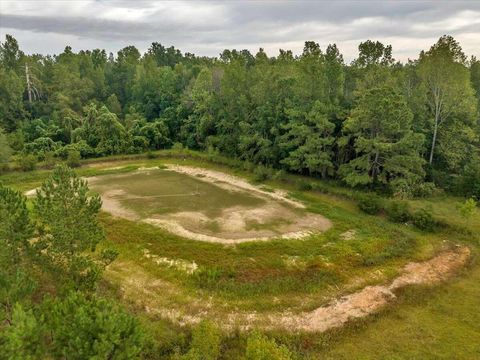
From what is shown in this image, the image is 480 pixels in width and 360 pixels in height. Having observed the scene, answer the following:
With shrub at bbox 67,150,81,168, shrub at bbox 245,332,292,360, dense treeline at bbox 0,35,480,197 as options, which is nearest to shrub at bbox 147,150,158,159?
dense treeline at bbox 0,35,480,197

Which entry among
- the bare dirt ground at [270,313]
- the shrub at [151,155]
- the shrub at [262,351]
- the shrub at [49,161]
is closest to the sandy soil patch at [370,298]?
the bare dirt ground at [270,313]

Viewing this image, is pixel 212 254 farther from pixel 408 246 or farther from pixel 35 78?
pixel 35 78

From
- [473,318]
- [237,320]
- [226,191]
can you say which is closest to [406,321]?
[473,318]

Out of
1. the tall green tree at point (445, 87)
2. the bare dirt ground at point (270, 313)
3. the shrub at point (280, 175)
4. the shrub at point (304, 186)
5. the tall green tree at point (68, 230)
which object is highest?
the tall green tree at point (445, 87)

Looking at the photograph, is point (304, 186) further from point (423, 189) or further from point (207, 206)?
point (423, 189)

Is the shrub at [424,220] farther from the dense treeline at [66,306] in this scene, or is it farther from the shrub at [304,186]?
the dense treeline at [66,306]

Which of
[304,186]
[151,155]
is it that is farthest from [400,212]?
[151,155]
